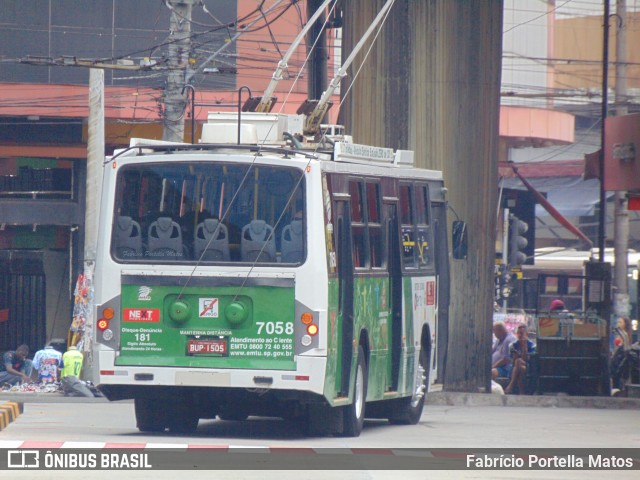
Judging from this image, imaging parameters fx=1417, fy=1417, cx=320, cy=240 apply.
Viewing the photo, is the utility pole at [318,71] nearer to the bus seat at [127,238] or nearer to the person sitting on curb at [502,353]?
the person sitting on curb at [502,353]

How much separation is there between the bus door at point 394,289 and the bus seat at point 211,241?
2584 mm

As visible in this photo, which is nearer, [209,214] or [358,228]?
[209,214]

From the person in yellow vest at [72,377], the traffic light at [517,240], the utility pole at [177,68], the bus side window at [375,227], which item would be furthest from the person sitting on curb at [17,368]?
the bus side window at [375,227]

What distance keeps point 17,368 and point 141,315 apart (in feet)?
50.1

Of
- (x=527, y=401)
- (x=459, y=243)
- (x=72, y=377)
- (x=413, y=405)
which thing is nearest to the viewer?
(x=413, y=405)

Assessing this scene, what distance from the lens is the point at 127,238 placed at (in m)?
13.3

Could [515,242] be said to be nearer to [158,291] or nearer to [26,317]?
[26,317]

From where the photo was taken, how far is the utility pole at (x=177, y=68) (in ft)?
81.9

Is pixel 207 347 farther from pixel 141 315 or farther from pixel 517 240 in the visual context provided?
pixel 517 240

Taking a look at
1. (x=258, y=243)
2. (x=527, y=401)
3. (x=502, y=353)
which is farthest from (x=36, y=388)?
(x=258, y=243)

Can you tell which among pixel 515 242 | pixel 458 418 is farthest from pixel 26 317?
pixel 458 418

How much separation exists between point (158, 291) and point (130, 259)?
0.41 meters

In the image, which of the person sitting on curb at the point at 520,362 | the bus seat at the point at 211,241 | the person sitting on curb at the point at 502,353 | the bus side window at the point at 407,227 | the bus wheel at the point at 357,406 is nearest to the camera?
the bus seat at the point at 211,241

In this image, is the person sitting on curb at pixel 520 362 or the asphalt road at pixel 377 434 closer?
the asphalt road at pixel 377 434
